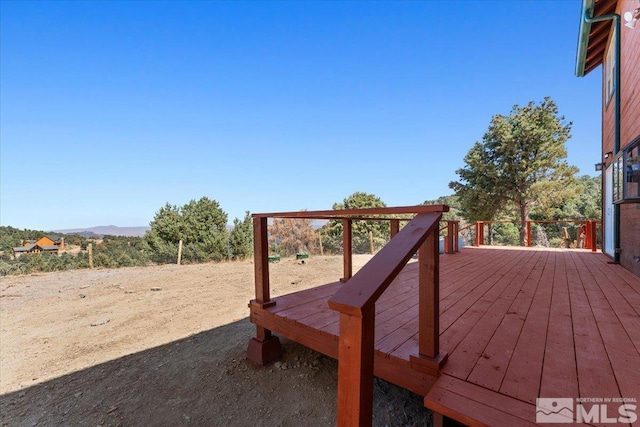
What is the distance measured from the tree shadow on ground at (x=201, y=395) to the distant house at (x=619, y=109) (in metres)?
3.71

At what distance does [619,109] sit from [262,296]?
6.10 metres

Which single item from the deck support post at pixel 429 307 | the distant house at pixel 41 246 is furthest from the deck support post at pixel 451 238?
the distant house at pixel 41 246

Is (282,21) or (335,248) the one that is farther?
(335,248)

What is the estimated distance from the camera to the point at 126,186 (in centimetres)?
2066

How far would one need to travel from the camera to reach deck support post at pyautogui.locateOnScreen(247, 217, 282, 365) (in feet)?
→ 7.84

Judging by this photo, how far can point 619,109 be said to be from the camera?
14.2ft

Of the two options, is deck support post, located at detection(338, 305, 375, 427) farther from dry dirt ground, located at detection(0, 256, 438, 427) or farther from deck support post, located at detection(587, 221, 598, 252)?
deck support post, located at detection(587, 221, 598, 252)

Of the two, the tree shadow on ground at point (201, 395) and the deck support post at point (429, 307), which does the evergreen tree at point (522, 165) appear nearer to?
the tree shadow on ground at point (201, 395)

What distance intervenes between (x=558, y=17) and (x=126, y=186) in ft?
83.1

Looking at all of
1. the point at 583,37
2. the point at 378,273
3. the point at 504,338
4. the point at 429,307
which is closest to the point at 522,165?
the point at 583,37

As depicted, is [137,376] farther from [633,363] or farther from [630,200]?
[630,200]

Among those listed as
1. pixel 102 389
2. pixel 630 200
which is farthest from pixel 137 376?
pixel 630 200

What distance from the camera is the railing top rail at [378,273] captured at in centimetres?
79

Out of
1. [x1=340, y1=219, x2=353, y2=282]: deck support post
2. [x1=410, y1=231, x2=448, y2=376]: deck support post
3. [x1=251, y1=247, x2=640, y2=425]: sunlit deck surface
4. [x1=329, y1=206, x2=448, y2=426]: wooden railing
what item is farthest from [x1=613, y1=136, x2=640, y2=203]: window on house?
[x1=329, y1=206, x2=448, y2=426]: wooden railing
